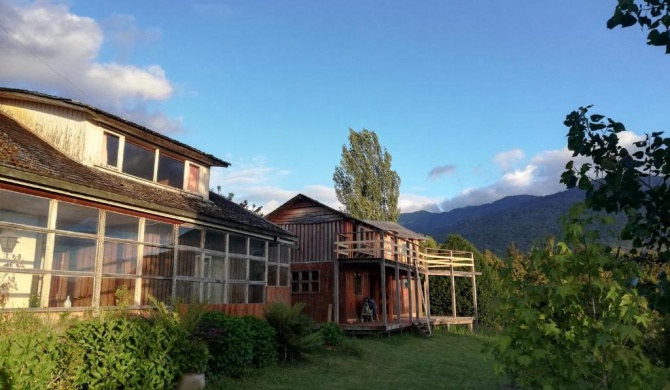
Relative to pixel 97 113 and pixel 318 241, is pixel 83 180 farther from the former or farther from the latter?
pixel 318 241

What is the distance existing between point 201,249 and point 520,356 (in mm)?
12419

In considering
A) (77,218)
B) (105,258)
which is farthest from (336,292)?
(77,218)

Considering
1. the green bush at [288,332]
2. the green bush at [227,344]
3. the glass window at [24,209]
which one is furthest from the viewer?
the green bush at [288,332]

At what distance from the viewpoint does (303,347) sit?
1420 cm

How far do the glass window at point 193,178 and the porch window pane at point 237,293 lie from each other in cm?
358

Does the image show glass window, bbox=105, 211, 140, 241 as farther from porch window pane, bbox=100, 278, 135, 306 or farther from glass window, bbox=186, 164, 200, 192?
glass window, bbox=186, 164, 200, 192

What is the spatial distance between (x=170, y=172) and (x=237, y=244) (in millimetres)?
3293

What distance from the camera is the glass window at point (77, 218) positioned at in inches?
449

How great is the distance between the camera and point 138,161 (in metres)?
15.1

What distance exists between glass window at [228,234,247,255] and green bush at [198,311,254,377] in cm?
484

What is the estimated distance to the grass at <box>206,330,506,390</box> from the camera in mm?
11555

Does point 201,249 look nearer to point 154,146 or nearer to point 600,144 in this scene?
point 154,146

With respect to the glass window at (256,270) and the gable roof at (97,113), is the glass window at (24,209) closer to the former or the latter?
the gable roof at (97,113)

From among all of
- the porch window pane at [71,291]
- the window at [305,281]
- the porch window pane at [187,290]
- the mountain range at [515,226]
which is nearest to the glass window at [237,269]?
the porch window pane at [187,290]
